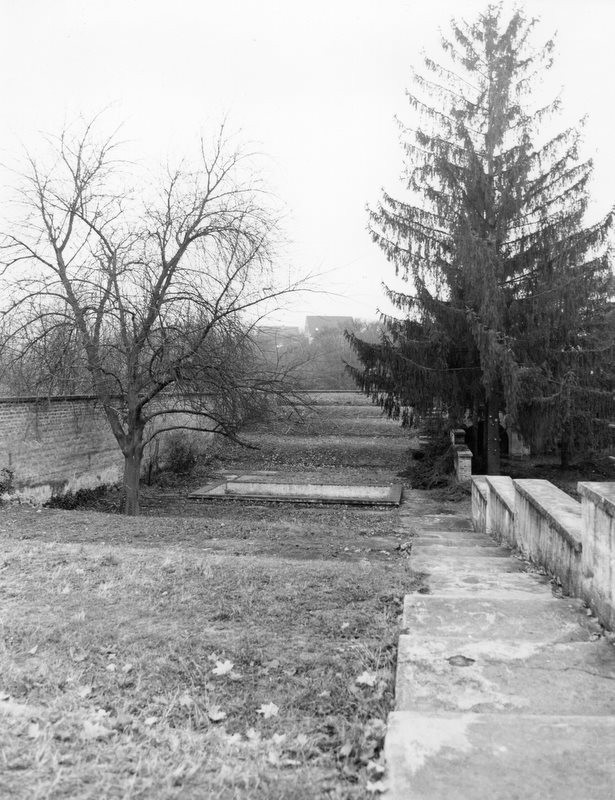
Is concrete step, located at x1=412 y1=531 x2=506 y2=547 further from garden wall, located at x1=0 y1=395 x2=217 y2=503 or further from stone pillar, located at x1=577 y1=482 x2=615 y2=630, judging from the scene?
garden wall, located at x1=0 y1=395 x2=217 y2=503

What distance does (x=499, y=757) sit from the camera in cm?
202

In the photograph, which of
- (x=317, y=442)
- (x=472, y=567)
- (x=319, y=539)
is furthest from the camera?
(x=317, y=442)

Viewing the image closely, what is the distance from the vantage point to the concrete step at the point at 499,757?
187 cm

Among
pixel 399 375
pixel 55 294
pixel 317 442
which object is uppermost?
pixel 55 294

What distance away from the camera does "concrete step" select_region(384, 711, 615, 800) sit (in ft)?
6.13

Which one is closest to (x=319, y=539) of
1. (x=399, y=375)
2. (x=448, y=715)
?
(x=448, y=715)

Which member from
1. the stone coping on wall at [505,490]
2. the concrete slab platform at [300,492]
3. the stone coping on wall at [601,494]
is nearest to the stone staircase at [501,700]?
the stone coping on wall at [601,494]

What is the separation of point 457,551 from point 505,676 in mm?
3671

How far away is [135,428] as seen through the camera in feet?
36.8

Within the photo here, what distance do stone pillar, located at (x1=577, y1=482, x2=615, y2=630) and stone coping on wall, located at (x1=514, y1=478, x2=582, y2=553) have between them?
0.29 metres

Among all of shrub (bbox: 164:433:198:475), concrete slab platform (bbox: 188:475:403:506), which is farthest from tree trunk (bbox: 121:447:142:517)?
shrub (bbox: 164:433:198:475)

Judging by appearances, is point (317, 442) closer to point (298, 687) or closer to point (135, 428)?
point (135, 428)

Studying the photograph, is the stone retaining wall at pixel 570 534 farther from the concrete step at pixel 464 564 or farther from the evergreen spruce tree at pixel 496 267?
the evergreen spruce tree at pixel 496 267

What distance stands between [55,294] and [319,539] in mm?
6053
